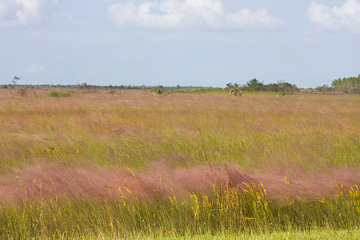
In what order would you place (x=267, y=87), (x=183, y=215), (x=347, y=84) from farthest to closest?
(x=347, y=84), (x=267, y=87), (x=183, y=215)

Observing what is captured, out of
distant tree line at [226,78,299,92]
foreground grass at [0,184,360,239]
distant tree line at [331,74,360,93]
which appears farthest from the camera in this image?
distant tree line at [331,74,360,93]

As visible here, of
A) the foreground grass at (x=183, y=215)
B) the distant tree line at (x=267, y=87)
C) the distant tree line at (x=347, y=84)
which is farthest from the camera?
the distant tree line at (x=347, y=84)

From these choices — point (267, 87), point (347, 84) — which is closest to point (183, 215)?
point (267, 87)

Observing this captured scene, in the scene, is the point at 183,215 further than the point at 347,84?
No

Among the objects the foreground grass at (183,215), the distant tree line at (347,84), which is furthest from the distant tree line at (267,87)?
the foreground grass at (183,215)

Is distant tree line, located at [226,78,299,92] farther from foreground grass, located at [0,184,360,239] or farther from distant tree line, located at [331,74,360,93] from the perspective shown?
foreground grass, located at [0,184,360,239]

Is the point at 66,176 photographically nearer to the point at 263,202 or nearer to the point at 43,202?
the point at 43,202

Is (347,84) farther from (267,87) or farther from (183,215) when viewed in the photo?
(183,215)

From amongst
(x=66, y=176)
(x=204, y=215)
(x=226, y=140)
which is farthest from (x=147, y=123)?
(x=204, y=215)

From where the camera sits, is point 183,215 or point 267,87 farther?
point 267,87

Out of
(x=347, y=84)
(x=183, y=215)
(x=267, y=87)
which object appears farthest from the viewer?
(x=347, y=84)

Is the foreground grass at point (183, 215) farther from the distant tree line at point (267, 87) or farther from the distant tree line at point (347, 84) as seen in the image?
the distant tree line at point (347, 84)

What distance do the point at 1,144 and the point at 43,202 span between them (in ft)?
13.1

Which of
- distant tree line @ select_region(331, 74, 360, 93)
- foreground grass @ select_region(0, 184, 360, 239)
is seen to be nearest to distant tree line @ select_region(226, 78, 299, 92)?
distant tree line @ select_region(331, 74, 360, 93)
